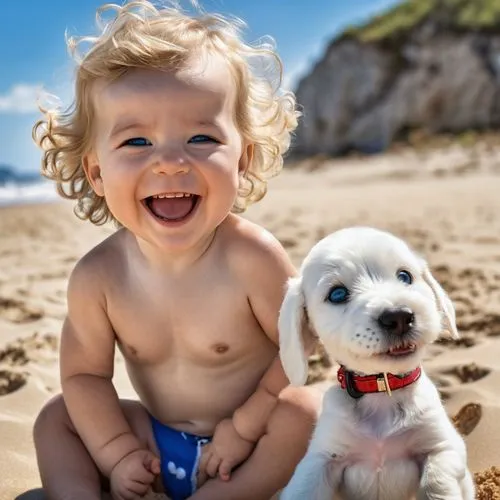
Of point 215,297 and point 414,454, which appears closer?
point 414,454

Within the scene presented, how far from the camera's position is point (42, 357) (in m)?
4.08

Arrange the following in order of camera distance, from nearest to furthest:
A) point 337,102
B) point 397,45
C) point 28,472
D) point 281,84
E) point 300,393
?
point 300,393, point 28,472, point 281,84, point 397,45, point 337,102

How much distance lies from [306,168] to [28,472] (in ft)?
75.5

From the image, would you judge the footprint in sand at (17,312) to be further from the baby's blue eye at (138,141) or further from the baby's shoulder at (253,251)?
the baby's blue eye at (138,141)

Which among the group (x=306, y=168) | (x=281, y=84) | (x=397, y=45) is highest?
(x=397, y=45)

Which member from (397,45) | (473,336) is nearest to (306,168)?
(397,45)

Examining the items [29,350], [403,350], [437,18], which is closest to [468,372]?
[403,350]

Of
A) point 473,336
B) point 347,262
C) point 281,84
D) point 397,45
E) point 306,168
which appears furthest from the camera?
point 397,45

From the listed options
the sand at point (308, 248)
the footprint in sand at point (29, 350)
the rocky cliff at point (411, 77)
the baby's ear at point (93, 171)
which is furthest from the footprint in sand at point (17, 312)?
the rocky cliff at point (411, 77)

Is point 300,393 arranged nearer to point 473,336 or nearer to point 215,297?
point 215,297

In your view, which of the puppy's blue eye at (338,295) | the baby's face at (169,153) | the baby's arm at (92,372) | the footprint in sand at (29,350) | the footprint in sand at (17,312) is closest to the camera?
the puppy's blue eye at (338,295)

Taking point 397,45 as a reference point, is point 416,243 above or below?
below

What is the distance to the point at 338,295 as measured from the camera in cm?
214

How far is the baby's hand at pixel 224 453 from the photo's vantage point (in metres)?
2.65
